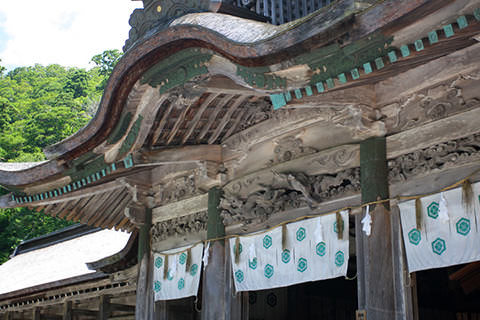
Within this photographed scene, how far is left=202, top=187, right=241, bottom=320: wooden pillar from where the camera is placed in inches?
302

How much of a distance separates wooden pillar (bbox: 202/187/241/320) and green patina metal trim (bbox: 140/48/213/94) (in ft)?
6.67

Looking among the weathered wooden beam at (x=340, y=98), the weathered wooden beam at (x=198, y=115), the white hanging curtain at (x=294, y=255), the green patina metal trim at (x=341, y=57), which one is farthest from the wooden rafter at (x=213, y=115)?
the green patina metal trim at (x=341, y=57)

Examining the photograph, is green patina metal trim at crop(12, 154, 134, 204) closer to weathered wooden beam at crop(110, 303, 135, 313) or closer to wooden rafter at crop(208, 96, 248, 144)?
wooden rafter at crop(208, 96, 248, 144)

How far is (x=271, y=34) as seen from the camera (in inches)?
202

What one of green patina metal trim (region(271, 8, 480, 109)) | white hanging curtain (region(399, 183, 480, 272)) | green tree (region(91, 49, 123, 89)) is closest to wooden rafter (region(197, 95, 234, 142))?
green patina metal trim (region(271, 8, 480, 109))

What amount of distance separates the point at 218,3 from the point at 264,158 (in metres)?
2.15

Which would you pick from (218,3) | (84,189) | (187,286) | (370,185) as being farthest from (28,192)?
(370,185)

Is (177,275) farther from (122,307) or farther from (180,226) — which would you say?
(122,307)

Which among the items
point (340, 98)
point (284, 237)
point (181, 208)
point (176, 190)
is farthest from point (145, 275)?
point (340, 98)

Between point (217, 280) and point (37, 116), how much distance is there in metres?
28.9

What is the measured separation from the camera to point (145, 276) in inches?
360

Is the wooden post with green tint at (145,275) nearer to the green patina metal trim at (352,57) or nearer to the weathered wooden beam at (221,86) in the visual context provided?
the weathered wooden beam at (221,86)

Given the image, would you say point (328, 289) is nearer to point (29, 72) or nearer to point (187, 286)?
point (187, 286)

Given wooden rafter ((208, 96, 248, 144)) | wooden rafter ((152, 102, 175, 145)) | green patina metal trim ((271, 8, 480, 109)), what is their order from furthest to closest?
wooden rafter ((208, 96, 248, 144)), wooden rafter ((152, 102, 175, 145)), green patina metal trim ((271, 8, 480, 109))
